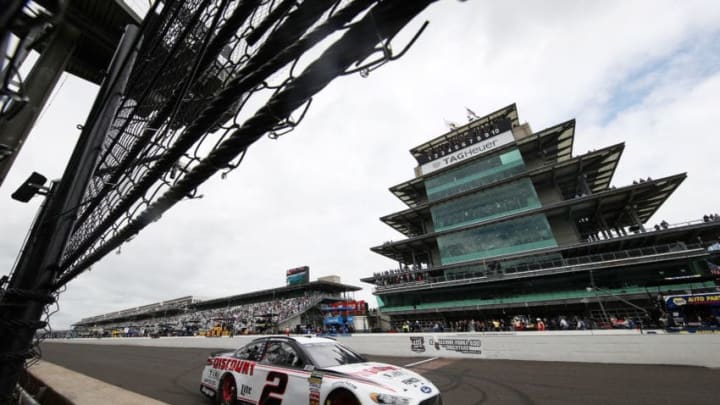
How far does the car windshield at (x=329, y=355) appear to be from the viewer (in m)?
4.15

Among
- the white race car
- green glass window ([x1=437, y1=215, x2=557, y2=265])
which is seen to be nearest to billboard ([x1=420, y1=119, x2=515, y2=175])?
green glass window ([x1=437, y1=215, x2=557, y2=265])

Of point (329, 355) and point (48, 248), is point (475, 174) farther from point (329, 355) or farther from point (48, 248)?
point (48, 248)

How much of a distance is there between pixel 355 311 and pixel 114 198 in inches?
1221

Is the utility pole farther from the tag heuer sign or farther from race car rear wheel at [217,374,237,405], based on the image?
the tag heuer sign

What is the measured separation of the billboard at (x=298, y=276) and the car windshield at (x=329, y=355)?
48278 mm

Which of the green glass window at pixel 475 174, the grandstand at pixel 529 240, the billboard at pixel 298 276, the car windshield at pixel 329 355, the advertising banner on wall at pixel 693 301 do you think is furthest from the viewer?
the billboard at pixel 298 276

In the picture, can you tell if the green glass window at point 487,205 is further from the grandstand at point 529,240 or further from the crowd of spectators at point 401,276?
the crowd of spectators at point 401,276

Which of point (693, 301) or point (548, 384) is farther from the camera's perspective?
point (693, 301)

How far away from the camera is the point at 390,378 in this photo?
11.9 ft

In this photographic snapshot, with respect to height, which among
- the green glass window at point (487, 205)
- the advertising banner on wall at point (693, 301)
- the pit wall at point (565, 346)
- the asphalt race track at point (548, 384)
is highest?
the green glass window at point (487, 205)

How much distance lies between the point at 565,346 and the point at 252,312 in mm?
49981

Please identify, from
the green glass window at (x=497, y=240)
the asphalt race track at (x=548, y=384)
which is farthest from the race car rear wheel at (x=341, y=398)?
the green glass window at (x=497, y=240)

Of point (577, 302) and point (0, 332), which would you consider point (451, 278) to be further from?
point (0, 332)

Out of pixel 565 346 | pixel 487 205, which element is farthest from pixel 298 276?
pixel 565 346
